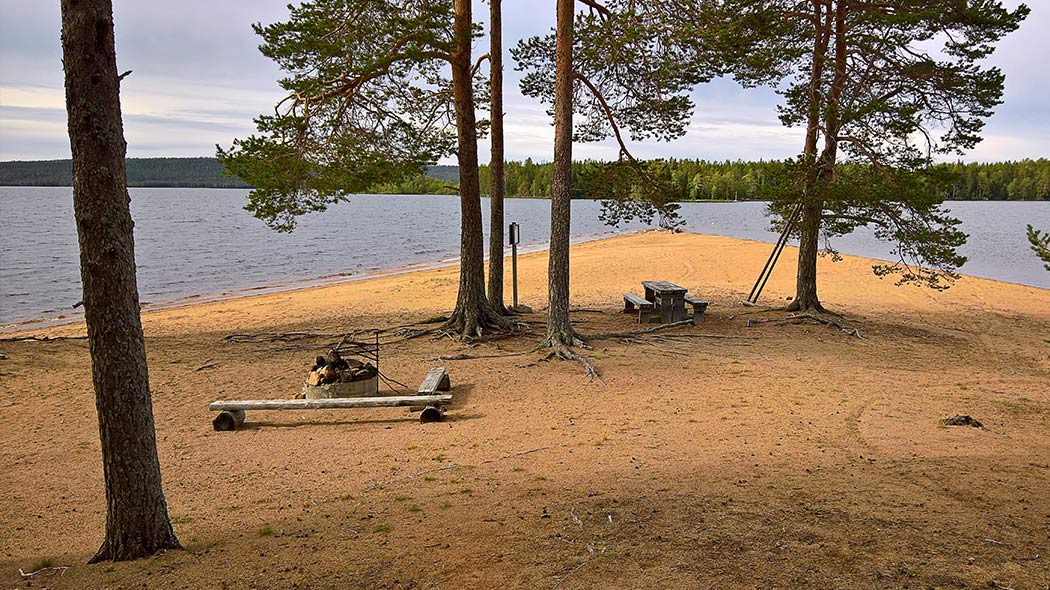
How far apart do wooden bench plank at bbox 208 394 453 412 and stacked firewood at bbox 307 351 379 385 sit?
1.89ft

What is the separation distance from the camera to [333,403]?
285 inches

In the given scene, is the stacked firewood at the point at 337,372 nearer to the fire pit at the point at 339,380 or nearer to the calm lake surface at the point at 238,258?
the fire pit at the point at 339,380

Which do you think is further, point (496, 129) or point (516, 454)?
point (496, 129)

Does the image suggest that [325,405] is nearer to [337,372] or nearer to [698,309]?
[337,372]

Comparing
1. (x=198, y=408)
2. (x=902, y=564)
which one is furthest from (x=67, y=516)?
(x=902, y=564)

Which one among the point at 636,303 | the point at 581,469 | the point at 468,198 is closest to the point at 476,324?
the point at 468,198

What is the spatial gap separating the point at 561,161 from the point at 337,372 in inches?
170

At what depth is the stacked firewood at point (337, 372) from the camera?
25.8 ft

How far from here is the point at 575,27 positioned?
32.5 ft

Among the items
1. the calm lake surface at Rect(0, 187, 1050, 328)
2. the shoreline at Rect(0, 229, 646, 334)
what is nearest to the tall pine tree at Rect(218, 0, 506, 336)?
the shoreline at Rect(0, 229, 646, 334)

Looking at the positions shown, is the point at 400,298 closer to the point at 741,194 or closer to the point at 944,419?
the point at 944,419

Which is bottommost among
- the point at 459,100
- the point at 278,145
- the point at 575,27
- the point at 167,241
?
the point at 167,241

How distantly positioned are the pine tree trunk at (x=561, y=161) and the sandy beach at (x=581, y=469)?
4.22 feet

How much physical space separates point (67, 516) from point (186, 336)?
338 inches
